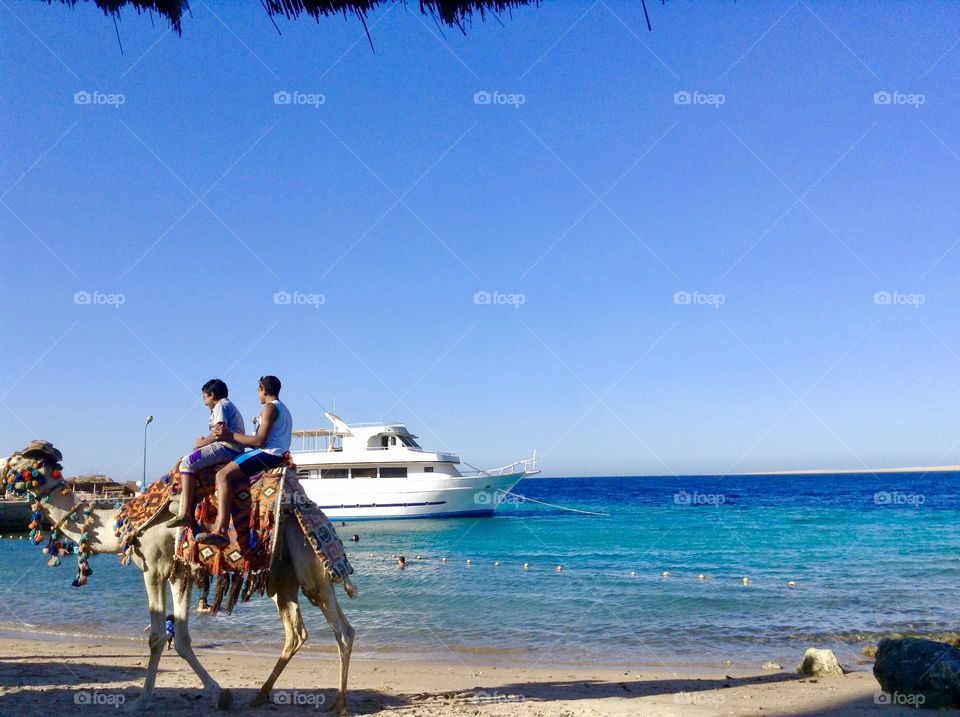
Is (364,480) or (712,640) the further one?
(364,480)

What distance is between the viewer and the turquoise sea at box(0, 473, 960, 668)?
40.8 ft

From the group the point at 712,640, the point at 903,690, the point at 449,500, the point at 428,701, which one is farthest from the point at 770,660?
the point at 449,500

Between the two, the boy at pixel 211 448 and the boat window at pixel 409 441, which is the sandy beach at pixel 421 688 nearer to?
the boy at pixel 211 448

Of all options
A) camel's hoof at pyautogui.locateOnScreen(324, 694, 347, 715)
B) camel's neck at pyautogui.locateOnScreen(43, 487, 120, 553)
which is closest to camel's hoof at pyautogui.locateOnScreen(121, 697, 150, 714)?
camel's neck at pyautogui.locateOnScreen(43, 487, 120, 553)

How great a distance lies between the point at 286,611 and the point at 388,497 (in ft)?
116

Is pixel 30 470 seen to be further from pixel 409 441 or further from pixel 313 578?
pixel 409 441

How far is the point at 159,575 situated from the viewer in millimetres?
7062

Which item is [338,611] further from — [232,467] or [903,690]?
[903,690]

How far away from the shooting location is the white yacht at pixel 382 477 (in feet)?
139

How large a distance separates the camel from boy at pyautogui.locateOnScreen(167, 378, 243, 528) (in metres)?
0.39

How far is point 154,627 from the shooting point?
694 cm

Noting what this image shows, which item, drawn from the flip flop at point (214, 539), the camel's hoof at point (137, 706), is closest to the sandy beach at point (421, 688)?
the camel's hoof at point (137, 706)

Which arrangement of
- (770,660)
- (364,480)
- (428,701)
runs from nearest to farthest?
(428,701) → (770,660) → (364,480)

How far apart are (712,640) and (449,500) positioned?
101 feet
